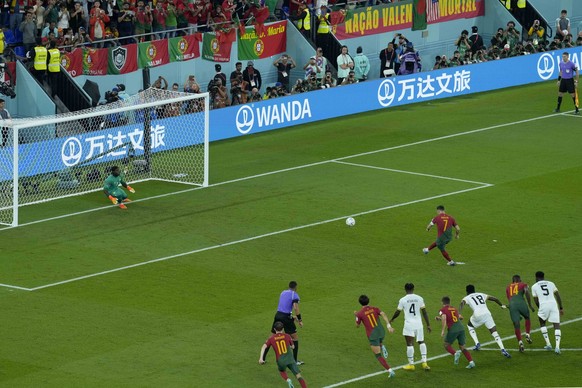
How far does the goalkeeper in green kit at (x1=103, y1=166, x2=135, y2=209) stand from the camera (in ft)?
129

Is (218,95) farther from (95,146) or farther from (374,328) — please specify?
(374,328)

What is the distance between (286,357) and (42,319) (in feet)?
23.1

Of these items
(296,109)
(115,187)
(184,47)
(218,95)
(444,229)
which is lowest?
(444,229)

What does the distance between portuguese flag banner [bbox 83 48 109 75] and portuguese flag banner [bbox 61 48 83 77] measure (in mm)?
222

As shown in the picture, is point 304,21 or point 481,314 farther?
point 304,21

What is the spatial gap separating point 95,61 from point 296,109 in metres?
7.31

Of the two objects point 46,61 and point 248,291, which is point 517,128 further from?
point 248,291

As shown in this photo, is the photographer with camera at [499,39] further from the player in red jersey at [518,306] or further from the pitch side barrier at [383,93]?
the player in red jersey at [518,306]

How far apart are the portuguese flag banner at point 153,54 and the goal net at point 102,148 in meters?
4.80

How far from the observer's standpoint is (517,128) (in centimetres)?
5028

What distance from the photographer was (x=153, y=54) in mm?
49844

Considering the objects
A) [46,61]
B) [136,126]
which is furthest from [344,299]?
[46,61]

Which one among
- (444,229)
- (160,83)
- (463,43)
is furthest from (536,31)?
(444,229)

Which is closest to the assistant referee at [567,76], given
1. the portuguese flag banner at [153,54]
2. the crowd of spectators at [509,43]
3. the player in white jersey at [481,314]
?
the crowd of spectators at [509,43]
